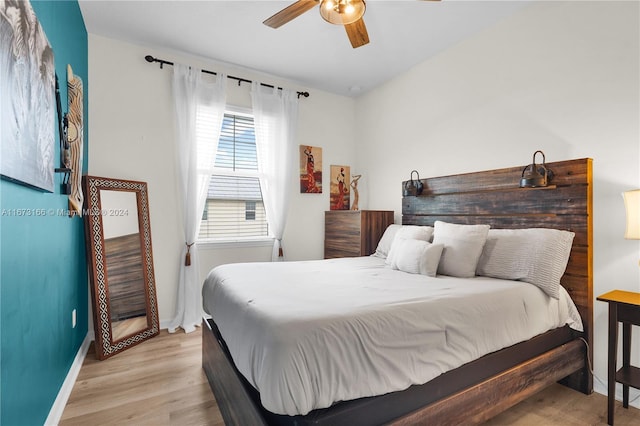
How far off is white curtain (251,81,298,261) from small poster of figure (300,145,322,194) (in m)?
0.23

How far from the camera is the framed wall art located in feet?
3.51

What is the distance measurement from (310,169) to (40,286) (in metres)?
2.99

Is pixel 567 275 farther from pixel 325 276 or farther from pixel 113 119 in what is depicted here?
pixel 113 119

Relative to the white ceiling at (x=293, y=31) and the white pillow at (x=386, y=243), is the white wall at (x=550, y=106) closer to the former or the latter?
the white ceiling at (x=293, y=31)

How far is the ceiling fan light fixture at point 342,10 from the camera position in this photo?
187 cm

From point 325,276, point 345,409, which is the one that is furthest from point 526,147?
point 345,409

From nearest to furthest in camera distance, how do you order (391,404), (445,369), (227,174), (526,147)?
A: (391,404)
(445,369)
(526,147)
(227,174)

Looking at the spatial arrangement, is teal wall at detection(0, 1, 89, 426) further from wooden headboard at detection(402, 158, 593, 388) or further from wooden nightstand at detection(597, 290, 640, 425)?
wooden headboard at detection(402, 158, 593, 388)

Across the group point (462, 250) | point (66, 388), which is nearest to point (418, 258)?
point (462, 250)

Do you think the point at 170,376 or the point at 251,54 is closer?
the point at 170,376

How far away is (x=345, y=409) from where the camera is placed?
1.26 metres

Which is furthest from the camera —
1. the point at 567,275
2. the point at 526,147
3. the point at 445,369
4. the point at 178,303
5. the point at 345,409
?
the point at 178,303

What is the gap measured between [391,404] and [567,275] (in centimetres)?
174

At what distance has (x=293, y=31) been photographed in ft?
9.58
